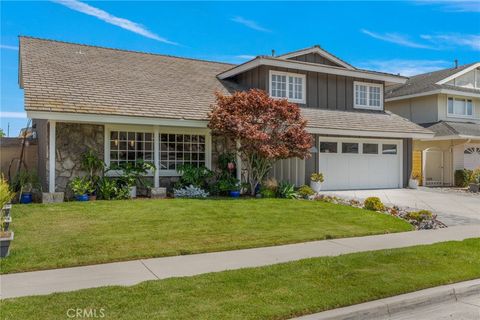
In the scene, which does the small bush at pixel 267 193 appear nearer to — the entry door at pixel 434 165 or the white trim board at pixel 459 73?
the entry door at pixel 434 165

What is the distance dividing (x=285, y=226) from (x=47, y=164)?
7586 mm

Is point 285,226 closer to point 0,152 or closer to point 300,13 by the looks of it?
point 300,13

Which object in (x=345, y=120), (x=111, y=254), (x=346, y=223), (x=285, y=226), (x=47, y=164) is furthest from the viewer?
(x=345, y=120)

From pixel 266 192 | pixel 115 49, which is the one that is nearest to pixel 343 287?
pixel 266 192

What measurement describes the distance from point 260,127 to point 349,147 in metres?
5.80

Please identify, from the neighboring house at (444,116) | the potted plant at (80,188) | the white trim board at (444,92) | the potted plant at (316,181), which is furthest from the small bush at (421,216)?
the white trim board at (444,92)

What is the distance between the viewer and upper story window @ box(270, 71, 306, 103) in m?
17.2

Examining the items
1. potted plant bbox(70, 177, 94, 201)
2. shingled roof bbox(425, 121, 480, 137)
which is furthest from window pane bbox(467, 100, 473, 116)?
potted plant bbox(70, 177, 94, 201)

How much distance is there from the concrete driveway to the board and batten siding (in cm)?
432

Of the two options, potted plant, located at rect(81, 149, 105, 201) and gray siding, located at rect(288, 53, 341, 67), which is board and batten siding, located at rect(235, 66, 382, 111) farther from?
potted plant, located at rect(81, 149, 105, 201)

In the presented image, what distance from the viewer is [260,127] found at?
13406 mm

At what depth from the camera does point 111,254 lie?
6.50 m

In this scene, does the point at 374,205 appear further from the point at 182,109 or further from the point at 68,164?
the point at 68,164

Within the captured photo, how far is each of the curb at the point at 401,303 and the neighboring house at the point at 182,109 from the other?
956 cm
